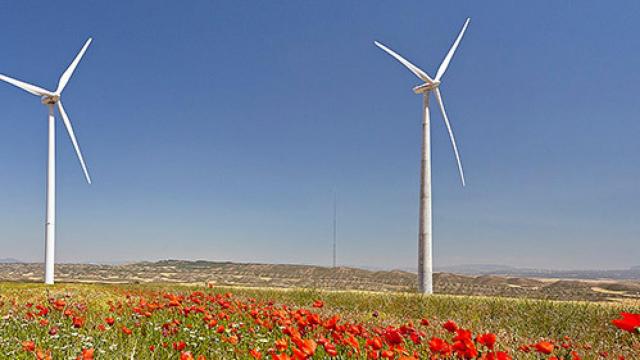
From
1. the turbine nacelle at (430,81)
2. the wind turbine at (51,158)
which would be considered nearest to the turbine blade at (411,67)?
the turbine nacelle at (430,81)

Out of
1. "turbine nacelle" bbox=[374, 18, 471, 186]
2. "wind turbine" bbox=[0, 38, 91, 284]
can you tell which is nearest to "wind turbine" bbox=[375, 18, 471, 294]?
"turbine nacelle" bbox=[374, 18, 471, 186]

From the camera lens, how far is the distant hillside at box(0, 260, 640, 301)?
22639 mm

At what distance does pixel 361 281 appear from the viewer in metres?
40.3

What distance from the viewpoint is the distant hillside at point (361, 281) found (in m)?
22.6

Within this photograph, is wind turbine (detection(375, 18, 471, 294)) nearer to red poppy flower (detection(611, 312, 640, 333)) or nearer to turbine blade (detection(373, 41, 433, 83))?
turbine blade (detection(373, 41, 433, 83))

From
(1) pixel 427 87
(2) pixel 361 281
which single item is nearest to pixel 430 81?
(1) pixel 427 87

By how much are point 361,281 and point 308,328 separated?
33369mm

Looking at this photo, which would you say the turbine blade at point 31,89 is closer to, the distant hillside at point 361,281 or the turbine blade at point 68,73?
the turbine blade at point 68,73

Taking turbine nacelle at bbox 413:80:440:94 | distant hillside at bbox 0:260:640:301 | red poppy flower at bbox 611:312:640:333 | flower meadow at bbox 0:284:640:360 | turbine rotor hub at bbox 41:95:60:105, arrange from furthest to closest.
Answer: turbine rotor hub at bbox 41:95:60:105 → turbine nacelle at bbox 413:80:440:94 → distant hillside at bbox 0:260:640:301 → flower meadow at bbox 0:284:640:360 → red poppy flower at bbox 611:312:640:333

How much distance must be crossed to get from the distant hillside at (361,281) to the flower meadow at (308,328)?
3.42m

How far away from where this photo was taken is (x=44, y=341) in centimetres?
746

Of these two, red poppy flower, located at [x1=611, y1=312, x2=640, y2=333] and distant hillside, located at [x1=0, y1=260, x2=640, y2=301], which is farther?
distant hillside, located at [x1=0, y1=260, x2=640, y2=301]

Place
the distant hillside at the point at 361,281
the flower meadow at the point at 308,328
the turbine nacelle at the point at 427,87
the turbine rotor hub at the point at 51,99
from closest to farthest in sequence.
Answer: the flower meadow at the point at 308,328
the distant hillside at the point at 361,281
the turbine nacelle at the point at 427,87
the turbine rotor hub at the point at 51,99

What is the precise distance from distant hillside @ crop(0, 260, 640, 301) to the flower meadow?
3416mm
